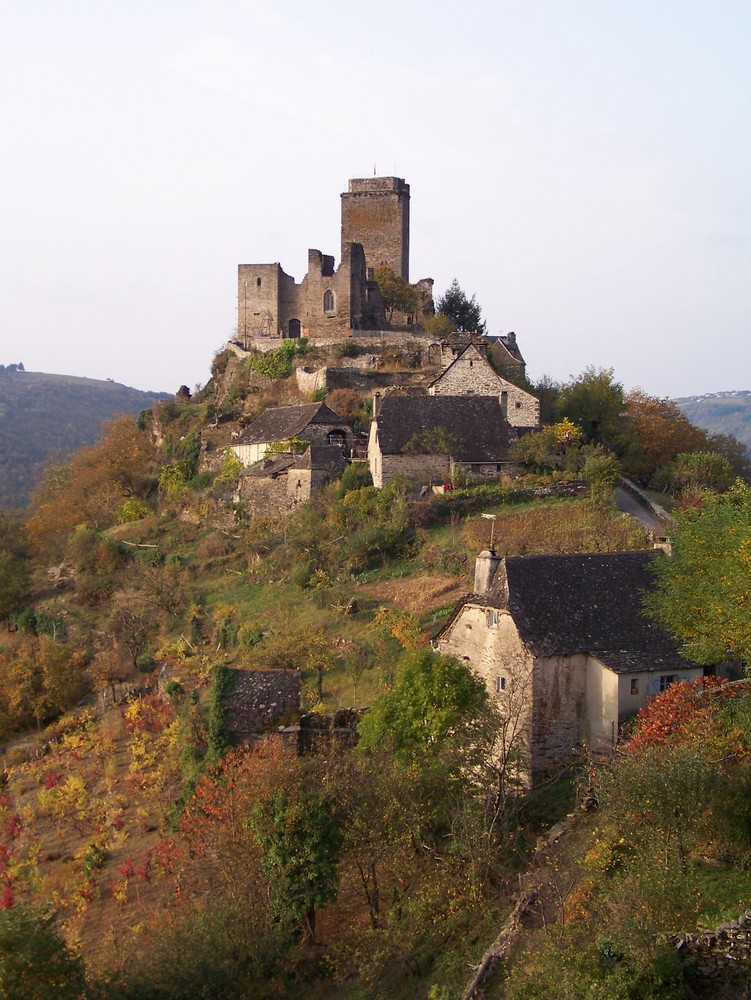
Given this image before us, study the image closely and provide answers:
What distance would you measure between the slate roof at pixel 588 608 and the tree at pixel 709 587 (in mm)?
483

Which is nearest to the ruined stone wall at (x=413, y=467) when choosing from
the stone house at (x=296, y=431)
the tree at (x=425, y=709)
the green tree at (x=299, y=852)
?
the stone house at (x=296, y=431)

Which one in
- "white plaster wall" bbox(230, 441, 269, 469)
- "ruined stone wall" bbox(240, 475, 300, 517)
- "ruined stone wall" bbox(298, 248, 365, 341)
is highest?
"ruined stone wall" bbox(298, 248, 365, 341)

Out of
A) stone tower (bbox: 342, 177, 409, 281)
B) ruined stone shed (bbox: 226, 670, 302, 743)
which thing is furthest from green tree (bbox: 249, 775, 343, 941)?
stone tower (bbox: 342, 177, 409, 281)

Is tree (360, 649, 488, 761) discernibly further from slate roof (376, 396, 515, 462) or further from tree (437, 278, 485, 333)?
tree (437, 278, 485, 333)

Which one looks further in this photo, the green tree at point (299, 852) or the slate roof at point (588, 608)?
the slate roof at point (588, 608)


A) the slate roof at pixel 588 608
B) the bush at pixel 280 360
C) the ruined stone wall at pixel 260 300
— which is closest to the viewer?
the slate roof at pixel 588 608

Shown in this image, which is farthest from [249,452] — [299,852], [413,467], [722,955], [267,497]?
[722,955]

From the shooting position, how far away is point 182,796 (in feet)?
74.2

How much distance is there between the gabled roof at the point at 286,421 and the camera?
40.1 meters

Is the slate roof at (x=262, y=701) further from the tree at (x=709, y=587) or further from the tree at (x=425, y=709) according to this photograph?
the tree at (x=709, y=587)

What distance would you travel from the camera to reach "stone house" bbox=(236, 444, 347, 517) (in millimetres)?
37344

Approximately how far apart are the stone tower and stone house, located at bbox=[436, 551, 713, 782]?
126 ft

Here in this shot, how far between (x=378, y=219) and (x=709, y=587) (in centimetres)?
4222

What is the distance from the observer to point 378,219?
57.5 m
